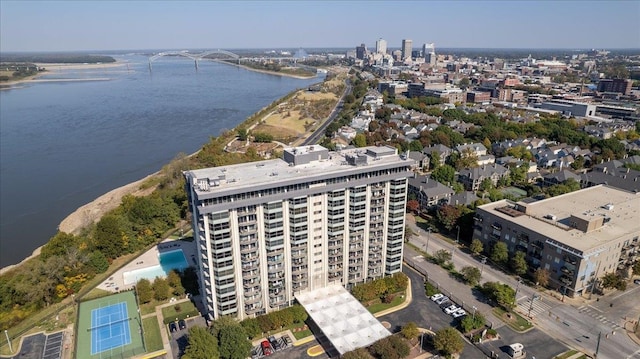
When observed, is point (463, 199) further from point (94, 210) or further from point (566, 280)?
point (94, 210)

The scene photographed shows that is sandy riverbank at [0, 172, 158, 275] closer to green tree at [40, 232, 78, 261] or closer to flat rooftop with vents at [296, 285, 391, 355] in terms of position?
green tree at [40, 232, 78, 261]

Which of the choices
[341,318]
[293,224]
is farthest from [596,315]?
[293,224]

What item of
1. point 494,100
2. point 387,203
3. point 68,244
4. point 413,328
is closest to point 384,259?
point 387,203

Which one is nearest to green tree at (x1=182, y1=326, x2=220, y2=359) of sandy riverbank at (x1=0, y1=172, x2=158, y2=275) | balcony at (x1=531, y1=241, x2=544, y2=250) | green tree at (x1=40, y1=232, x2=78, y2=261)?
green tree at (x1=40, y1=232, x2=78, y2=261)

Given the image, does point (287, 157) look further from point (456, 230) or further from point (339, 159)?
point (456, 230)

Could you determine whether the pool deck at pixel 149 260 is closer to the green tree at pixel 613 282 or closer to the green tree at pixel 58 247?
the green tree at pixel 58 247

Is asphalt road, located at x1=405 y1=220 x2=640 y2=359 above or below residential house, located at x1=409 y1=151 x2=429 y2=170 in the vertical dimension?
below

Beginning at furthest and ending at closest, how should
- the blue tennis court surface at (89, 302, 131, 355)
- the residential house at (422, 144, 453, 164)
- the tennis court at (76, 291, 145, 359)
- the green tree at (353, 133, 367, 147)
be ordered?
the green tree at (353, 133, 367, 147)
the residential house at (422, 144, 453, 164)
the blue tennis court surface at (89, 302, 131, 355)
the tennis court at (76, 291, 145, 359)
